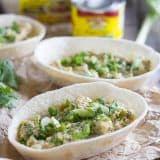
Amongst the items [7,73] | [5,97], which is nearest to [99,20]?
[7,73]

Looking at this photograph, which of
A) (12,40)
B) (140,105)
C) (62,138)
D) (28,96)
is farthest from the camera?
(12,40)

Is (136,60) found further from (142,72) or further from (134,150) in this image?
(134,150)

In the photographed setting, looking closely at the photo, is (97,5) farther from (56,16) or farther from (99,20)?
(56,16)

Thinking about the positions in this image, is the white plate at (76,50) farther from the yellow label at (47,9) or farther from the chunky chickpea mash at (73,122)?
the yellow label at (47,9)

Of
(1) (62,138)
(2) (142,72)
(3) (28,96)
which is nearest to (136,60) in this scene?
(2) (142,72)

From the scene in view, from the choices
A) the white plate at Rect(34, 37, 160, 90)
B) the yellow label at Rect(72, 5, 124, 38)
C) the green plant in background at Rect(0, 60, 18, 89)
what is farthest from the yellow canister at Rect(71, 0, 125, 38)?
the green plant in background at Rect(0, 60, 18, 89)

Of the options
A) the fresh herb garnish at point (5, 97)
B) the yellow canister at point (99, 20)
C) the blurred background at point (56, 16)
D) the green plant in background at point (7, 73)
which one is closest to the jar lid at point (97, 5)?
the yellow canister at point (99, 20)
